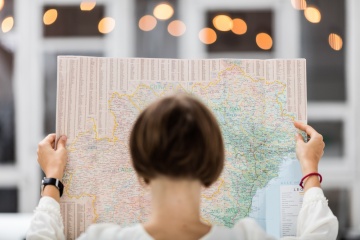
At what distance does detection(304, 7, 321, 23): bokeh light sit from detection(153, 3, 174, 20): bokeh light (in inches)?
36.3

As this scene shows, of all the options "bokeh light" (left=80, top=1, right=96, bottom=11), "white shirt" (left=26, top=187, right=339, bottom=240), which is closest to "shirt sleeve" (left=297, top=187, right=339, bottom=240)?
"white shirt" (left=26, top=187, right=339, bottom=240)

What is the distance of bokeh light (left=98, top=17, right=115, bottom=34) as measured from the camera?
340 centimetres

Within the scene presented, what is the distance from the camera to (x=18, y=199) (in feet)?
11.3

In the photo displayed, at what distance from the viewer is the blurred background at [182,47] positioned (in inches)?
133

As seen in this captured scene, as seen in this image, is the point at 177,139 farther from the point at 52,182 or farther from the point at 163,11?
the point at 163,11

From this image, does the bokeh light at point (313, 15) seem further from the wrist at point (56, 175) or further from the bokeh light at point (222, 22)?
the wrist at point (56, 175)

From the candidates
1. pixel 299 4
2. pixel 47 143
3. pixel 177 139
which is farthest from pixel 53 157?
pixel 299 4

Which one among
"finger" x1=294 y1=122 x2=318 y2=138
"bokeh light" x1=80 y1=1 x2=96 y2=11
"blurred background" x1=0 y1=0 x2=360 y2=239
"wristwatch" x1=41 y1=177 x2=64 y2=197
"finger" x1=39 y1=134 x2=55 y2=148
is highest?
"bokeh light" x1=80 y1=1 x2=96 y2=11

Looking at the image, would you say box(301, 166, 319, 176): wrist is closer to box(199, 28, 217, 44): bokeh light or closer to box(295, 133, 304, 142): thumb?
box(295, 133, 304, 142): thumb

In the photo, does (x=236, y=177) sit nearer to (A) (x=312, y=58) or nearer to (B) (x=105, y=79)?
(B) (x=105, y=79)

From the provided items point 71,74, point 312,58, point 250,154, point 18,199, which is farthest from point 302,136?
point 18,199

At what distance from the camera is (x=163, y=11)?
11.2ft

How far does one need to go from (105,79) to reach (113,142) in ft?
0.54

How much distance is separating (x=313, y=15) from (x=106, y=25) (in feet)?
4.64
